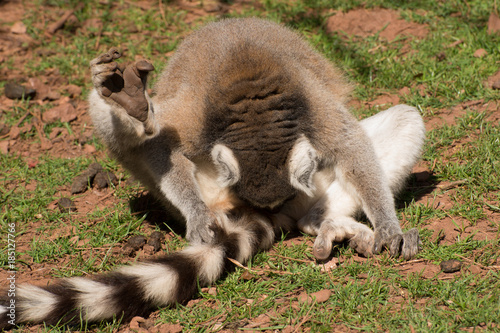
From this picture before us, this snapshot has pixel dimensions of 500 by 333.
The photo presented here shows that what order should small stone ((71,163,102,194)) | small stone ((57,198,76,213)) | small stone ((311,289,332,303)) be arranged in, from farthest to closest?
small stone ((71,163,102,194)) < small stone ((57,198,76,213)) < small stone ((311,289,332,303))

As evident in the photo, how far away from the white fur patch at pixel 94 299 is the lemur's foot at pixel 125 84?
4.03 feet

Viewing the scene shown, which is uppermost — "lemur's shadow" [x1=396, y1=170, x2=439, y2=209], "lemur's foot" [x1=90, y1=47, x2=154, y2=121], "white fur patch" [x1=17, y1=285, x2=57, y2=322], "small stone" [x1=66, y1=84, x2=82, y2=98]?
"lemur's foot" [x1=90, y1=47, x2=154, y2=121]

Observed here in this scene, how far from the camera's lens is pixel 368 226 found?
4.62 metres

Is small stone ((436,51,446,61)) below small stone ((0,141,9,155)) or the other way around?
the other way around

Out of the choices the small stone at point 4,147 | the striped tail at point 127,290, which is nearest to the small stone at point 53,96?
the small stone at point 4,147

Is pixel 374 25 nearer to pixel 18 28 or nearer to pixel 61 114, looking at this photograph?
pixel 61 114

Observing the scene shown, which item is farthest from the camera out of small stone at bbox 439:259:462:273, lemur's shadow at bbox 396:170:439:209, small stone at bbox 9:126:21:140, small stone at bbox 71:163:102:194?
small stone at bbox 9:126:21:140

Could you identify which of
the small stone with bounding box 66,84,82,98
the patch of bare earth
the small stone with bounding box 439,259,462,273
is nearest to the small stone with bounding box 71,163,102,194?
the small stone with bounding box 66,84,82,98

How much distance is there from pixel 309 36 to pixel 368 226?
346 centimetres

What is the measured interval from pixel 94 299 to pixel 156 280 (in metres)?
0.40

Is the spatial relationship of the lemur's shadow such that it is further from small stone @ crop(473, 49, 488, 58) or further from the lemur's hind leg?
small stone @ crop(473, 49, 488, 58)

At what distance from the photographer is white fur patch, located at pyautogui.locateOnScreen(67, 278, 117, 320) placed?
135 inches

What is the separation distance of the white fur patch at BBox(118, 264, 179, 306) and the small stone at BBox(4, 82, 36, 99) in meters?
3.67

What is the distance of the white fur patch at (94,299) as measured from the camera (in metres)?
3.44
